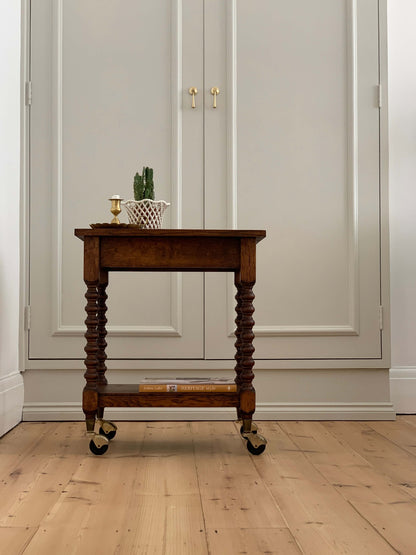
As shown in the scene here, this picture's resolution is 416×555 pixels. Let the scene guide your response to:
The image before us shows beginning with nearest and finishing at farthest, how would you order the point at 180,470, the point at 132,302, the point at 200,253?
1. the point at 180,470
2. the point at 200,253
3. the point at 132,302

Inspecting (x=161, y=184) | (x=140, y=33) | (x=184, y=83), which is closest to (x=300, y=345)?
(x=161, y=184)

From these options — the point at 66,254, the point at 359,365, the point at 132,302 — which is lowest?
the point at 359,365

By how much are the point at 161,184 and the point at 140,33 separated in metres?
0.59

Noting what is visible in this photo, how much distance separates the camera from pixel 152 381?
7.22 ft

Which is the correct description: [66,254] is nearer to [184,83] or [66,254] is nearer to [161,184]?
[161,184]

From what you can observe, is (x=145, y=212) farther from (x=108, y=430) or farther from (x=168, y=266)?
(x=108, y=430)

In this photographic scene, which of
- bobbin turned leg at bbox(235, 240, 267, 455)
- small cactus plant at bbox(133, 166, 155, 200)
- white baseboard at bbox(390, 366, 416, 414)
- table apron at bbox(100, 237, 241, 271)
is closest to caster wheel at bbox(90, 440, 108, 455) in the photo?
bobbin turned leg at bbox(235, 240, 267, 455)

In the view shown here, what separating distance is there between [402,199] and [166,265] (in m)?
1.22

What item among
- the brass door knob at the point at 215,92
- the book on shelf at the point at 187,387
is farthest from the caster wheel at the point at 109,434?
the brass door knob at the point at 215,92

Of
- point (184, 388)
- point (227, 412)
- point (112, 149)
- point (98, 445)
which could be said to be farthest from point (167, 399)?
point (112, 149)

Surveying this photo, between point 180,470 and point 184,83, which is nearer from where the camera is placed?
point 180,470

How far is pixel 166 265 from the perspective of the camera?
2.14 meters

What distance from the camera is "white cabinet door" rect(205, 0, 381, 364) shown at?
2.72 meters

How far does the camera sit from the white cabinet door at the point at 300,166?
8.93 feet
